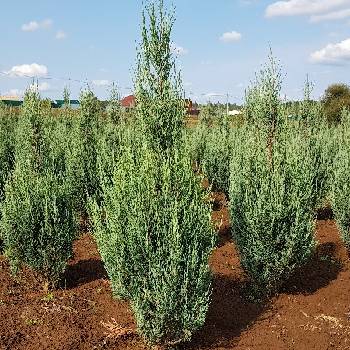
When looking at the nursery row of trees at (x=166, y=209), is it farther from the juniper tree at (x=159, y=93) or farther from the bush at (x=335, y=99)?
the bush at (x=335, y=99)

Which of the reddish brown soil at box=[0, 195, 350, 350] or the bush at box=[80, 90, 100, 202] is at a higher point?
the bush at box=[80, 90, 100, 202]

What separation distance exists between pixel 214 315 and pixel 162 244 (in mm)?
1985

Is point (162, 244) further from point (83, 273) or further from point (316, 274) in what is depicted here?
point (316, 274)

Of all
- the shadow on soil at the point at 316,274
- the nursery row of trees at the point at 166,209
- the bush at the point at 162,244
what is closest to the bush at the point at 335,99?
the nursery row of trees at the point at 166,209

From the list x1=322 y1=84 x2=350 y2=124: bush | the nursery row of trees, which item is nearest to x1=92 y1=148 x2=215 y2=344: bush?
the nursery row of trees

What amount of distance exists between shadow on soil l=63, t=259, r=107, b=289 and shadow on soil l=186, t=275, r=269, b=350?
2.37m

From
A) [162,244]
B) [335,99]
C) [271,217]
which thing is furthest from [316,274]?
[335,99]

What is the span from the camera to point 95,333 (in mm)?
6508

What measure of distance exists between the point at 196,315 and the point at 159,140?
240 cm

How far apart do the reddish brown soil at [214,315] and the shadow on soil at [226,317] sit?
1cm

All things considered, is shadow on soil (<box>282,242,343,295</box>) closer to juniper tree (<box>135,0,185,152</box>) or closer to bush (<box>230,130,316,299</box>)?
bush (<box>230,130,316,299</box>)

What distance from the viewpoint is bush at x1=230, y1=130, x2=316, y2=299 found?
7691 mm

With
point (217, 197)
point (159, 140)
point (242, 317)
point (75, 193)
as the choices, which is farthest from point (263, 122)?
point (217, 197)

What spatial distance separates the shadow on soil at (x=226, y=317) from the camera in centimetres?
634
